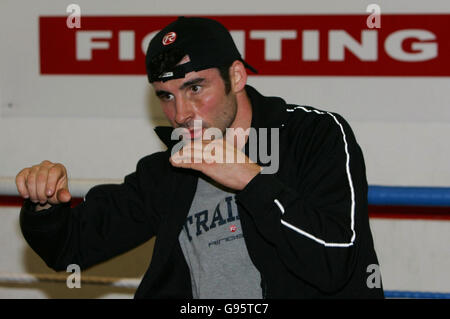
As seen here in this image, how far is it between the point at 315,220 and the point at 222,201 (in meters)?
0.44

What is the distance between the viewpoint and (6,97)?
11.1 feet

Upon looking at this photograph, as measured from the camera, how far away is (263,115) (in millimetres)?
1983

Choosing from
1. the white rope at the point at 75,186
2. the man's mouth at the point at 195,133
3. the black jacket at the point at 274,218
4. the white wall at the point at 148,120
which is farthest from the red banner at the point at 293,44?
the man's mouth at the point at 195,133

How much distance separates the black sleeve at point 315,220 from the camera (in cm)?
156

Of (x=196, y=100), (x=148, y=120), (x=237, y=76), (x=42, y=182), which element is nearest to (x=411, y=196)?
(x=237, y=76)

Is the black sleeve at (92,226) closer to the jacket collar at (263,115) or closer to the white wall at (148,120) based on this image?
the jacket collar at (263,115)

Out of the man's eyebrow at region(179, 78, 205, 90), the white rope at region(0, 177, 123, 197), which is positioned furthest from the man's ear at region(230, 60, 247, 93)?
the white rope at region(0, 177, 123, 197)

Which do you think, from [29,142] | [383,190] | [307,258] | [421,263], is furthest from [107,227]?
[421,263]

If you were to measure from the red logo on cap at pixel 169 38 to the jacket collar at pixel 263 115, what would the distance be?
28 cm

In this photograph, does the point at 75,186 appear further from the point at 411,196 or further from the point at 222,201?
the point at 411,196

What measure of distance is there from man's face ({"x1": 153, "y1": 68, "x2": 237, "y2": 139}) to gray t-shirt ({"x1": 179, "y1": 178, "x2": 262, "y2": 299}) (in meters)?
0.23

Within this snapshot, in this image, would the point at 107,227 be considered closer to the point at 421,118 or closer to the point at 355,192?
the point at 355,192

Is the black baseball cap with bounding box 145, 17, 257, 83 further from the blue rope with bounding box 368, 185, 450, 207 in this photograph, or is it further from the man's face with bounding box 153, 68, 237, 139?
the blue rope with bounding box 368, 185, 450, 207

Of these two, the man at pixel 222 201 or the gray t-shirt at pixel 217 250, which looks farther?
the gray t-shirt at pixel 217 250
